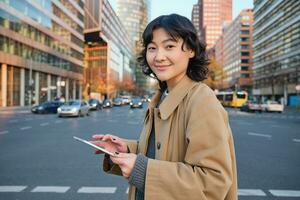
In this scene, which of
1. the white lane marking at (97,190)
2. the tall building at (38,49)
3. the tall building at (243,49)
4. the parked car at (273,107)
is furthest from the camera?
the tall building at (243,49)

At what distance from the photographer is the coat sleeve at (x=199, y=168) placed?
4.66 ft

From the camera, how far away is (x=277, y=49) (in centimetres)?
7506

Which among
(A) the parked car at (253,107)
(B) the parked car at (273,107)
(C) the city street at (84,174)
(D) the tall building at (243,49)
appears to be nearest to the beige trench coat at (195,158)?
(C) the city street at (84,174)

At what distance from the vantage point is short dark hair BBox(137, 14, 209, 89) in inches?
68.1

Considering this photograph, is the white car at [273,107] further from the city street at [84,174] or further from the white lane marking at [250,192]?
the white lane marking at [250,192]

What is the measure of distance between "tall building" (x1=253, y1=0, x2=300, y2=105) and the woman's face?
199 feet

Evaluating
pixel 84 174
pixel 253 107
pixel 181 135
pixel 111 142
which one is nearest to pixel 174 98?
pixel 181 135

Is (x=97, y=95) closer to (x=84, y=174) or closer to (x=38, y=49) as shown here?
(x=38, y=49)

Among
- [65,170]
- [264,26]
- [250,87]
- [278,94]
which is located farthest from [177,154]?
[250,87]

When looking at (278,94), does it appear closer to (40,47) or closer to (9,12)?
(40,47)

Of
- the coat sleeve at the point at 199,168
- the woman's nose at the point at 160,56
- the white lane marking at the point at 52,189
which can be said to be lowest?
the white lane marking at the point at 52,189

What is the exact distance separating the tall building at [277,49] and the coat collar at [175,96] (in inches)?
2391

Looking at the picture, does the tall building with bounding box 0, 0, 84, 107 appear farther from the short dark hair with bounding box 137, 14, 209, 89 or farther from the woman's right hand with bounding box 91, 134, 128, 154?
the short dark hair with bounding box 137, 14, 209, 89

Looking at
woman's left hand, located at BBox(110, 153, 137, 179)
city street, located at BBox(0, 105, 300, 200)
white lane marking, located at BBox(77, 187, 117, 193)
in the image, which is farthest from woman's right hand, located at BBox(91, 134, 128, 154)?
white lane marking, located at BBox(77, 187, 117, 193)
